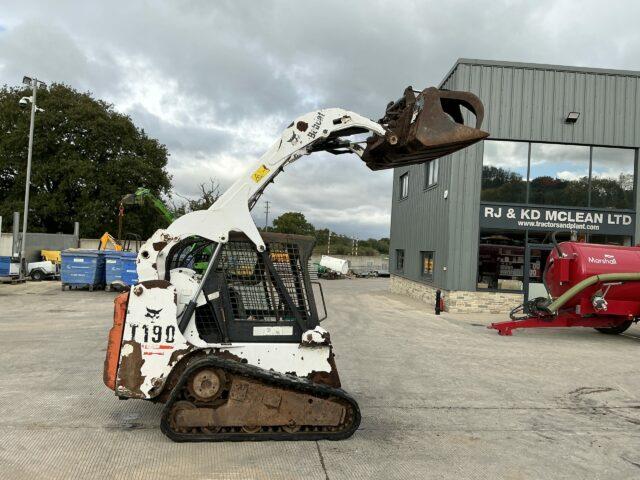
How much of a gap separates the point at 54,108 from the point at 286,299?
129ft

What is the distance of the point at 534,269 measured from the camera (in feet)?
56.8

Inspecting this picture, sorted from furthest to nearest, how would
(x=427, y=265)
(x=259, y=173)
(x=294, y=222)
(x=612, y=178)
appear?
(x=294, y=222)
(x=427, y=265)
(x=612, y=178)
(x=259, y=173)

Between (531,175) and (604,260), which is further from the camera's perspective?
(531,175)

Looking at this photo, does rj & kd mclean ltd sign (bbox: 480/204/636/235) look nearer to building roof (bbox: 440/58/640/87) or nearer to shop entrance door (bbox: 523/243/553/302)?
shop entrance door (bbox: 523/243/553/302)

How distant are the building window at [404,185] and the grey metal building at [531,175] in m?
7.05

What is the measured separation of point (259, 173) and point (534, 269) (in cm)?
Result: 1451

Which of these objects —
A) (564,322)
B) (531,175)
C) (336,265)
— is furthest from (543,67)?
(336,265)

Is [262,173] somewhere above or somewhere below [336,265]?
above

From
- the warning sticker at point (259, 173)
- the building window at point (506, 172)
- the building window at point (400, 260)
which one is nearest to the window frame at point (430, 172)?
the building window at point (506, 172)

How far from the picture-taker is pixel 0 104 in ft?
126

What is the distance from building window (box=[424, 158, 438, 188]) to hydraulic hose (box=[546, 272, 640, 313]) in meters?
8.88

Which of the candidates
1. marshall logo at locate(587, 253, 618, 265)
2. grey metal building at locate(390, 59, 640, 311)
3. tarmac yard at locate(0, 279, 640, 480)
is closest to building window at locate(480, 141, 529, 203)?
grey metal building at locate(390, 59, 640, 311)

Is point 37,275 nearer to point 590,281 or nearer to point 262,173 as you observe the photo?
point 262,173

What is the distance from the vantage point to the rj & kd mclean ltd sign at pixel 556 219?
17359 millimetres
